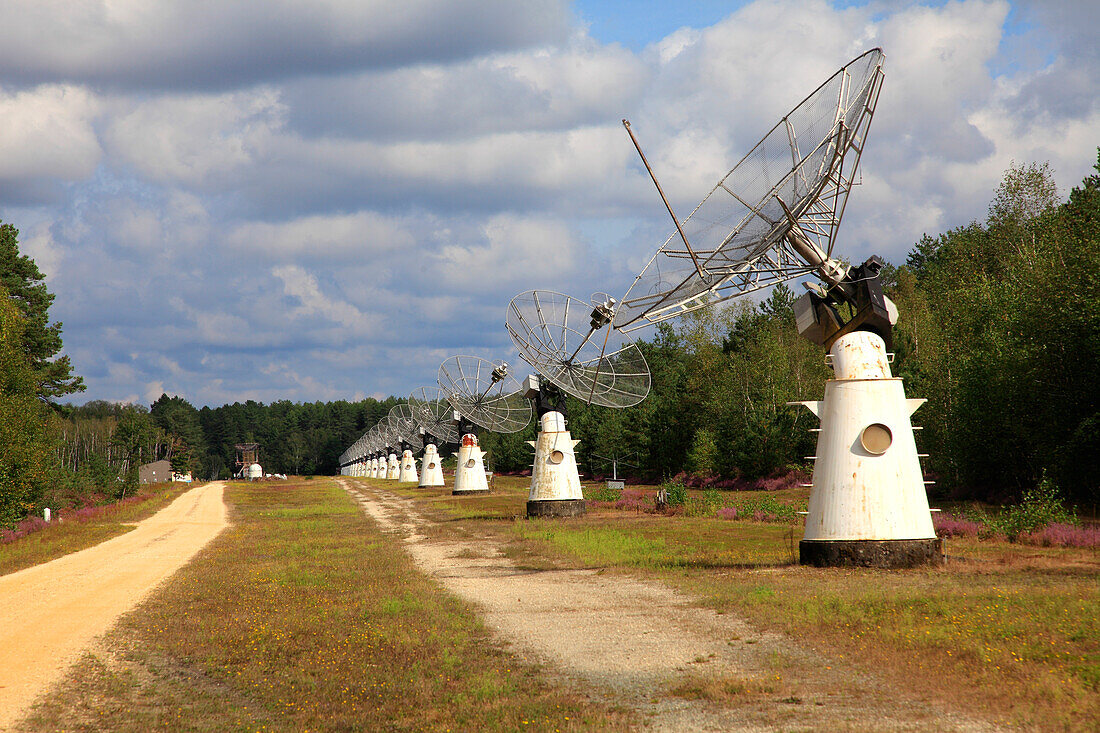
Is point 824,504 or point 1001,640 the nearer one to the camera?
point 1001,640

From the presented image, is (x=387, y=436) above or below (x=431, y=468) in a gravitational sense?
above

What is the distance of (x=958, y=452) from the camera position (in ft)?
135

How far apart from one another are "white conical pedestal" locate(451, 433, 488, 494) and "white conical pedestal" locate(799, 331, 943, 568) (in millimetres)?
46311

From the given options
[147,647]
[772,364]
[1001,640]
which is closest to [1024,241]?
[772,364]

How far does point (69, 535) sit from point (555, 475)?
21.7 metres

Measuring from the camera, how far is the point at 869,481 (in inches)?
687

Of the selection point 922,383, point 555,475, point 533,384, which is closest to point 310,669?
point 555,475

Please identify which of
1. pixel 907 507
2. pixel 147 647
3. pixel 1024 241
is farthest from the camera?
pixel 1024 241

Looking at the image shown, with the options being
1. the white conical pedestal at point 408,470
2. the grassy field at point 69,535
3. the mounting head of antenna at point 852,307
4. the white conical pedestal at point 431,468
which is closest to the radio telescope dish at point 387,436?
the white conical pedestal at point 408,470

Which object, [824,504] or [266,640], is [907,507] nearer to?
[824,504]

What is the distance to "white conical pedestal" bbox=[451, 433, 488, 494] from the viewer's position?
63.1 m

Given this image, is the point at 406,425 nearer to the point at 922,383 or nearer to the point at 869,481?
the point at 922,383

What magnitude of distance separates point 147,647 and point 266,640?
73.3 inches

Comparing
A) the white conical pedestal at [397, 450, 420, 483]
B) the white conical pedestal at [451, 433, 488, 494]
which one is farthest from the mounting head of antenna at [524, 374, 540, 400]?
the white conical pedestal at [397, 450, 420, 483]
